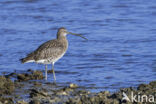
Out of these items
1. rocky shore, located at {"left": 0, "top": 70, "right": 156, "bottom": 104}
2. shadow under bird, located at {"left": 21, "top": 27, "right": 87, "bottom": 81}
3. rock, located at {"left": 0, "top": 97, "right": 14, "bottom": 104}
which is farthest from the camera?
shadow under bird, located at {"left": 21, "top": 27, "right": 87, "bottom": 81}

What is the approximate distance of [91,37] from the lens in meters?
16.2

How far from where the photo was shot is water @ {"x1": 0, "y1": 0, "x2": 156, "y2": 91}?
38.2 feet

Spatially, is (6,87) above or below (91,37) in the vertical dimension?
below

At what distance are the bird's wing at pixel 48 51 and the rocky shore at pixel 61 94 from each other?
79 centimetres

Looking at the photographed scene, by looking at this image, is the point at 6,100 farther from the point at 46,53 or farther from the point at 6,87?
the point at 46,53

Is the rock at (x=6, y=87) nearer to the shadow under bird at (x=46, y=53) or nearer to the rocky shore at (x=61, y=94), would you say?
the rocky shore at (x=61, y=94)

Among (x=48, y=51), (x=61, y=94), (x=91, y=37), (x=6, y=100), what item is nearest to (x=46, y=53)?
(x=48, y=51)

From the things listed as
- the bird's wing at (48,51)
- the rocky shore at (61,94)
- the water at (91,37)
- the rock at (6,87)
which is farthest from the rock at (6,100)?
the bird's wing at (48,51)

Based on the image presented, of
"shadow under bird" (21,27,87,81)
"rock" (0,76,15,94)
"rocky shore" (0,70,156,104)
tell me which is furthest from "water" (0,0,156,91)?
"rock" (0,76,15,94)

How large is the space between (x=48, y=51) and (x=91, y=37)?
5.02 meters

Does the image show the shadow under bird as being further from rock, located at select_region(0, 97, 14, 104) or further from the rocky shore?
rock, located at select_region(0, 97, 14, 104)

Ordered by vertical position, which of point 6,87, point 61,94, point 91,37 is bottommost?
point 61,94

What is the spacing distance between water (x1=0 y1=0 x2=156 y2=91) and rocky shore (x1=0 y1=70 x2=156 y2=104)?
2.87 feet

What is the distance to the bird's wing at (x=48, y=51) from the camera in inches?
445
